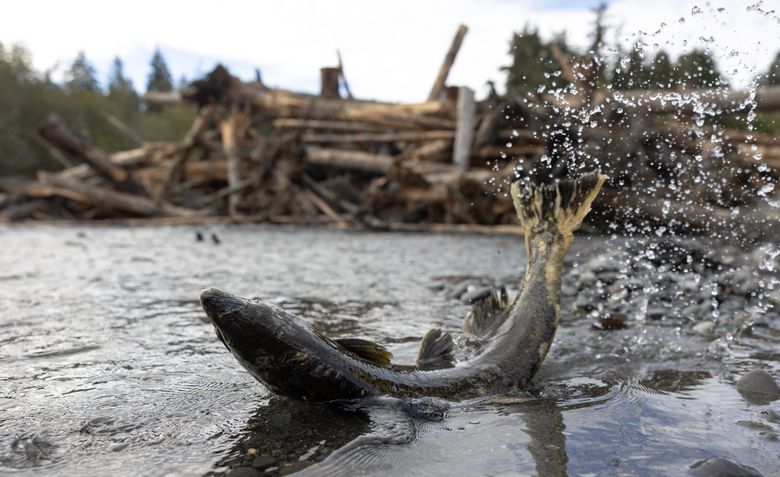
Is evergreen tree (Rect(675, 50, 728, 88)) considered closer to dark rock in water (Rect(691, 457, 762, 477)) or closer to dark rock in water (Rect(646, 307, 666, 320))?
dark rock in water (Rect(646, 307, 666, 320))

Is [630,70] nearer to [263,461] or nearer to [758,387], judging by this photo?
[758,387]

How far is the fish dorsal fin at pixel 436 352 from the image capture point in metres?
3.04

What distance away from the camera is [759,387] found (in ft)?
9.43

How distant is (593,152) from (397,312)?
4899mm

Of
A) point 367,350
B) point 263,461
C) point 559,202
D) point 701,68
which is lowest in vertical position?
point 263,461

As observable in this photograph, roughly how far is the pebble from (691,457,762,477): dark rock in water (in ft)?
8.13

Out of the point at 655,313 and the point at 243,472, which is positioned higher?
the point at 655,313

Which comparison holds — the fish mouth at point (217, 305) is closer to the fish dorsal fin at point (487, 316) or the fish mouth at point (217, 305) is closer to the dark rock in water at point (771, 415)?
the fish dorsal fin at point (487, 316)

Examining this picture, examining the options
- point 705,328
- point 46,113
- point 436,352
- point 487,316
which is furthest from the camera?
point 46,113

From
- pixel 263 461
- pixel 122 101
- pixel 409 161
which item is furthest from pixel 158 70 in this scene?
pixel 263 461

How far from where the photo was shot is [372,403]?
256cm

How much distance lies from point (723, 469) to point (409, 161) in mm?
12103

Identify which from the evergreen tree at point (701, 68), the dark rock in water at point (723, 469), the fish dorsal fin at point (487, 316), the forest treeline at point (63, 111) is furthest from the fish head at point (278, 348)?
the forest treeline at point (63, 111)

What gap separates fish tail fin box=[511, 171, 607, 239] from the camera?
3.50 meters
